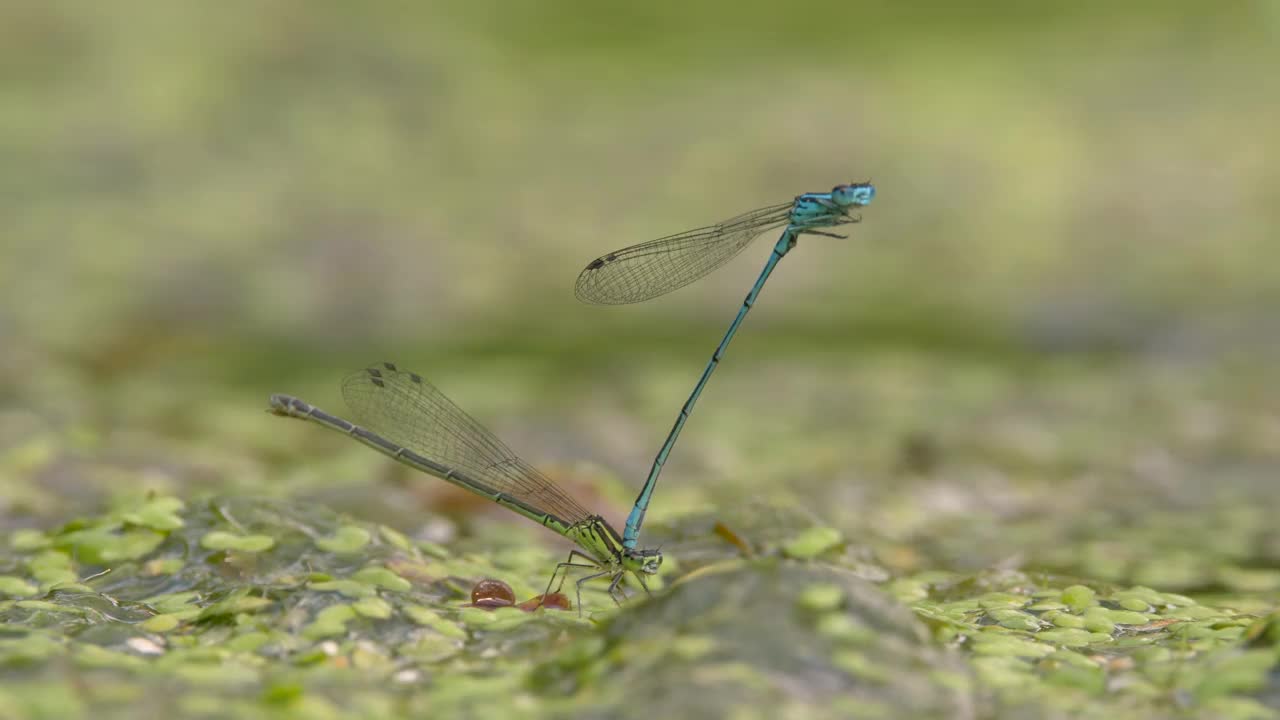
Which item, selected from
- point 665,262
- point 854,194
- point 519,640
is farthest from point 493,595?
point 854,194

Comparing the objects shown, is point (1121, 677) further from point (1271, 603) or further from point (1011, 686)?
point (1271, 603)

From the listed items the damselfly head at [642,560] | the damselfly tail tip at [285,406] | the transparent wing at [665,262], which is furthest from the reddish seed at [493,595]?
the transparent wing at [665,262]

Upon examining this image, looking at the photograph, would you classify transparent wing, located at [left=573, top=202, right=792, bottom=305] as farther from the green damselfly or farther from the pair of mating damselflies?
the green damselfly

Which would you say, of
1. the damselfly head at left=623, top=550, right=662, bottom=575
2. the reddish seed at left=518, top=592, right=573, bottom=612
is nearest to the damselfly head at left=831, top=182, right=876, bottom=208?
the damselfly head at left=623, top=550, right=662, bottom=575

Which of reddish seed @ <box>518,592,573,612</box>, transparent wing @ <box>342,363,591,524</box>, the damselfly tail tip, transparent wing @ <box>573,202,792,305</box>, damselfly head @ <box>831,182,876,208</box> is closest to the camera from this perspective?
reddish seed @ <box>518,592,573,612</box>

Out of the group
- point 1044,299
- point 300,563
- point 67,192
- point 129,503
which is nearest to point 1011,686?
point 300,563

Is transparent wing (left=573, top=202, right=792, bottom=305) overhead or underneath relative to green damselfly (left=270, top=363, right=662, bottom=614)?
overhead
